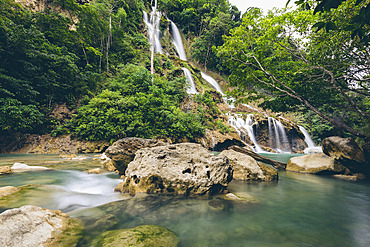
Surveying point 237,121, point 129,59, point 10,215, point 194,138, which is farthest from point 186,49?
point 10,215

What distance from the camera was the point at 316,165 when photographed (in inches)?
300

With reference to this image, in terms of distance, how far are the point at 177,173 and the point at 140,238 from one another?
2053mm

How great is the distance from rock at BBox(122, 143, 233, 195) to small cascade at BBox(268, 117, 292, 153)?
19725mm

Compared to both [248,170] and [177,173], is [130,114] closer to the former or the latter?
[177,173]

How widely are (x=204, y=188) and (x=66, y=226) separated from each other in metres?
2.87

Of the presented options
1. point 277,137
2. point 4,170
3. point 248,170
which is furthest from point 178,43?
point 4,170

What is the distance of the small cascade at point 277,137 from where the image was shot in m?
21.0

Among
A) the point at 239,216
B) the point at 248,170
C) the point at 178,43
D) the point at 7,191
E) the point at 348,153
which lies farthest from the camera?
the point at 178,43

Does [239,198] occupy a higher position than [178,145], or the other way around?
[178,145]

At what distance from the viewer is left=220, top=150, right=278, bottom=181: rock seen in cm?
600

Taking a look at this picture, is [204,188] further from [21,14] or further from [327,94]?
[21,14]

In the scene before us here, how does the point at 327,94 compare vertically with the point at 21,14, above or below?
below

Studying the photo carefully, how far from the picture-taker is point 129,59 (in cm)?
1889

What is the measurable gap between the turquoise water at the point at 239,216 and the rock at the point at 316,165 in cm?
268
